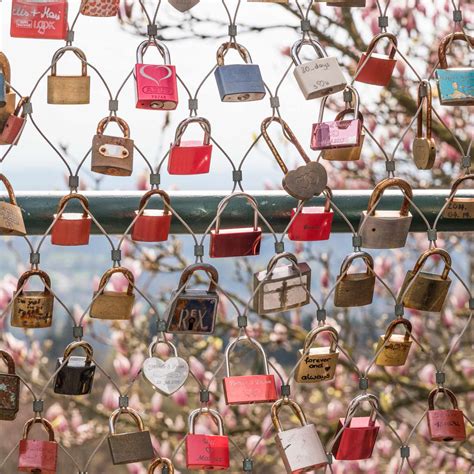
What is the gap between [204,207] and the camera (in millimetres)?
1062

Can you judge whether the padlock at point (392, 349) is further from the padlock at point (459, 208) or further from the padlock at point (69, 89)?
the padlock at point (69, 89)

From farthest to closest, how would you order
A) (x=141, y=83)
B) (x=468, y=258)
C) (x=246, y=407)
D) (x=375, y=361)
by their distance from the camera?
(x=468, y=258) → (x=246, y=407) → (x=375, y=361) → (x=141, y=83)

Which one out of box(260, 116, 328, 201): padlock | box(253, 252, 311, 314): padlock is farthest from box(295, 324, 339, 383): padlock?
box(260, 116, 328, 201): padlock

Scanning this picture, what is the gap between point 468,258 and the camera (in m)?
2.34

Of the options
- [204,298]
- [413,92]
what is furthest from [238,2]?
[413,92]

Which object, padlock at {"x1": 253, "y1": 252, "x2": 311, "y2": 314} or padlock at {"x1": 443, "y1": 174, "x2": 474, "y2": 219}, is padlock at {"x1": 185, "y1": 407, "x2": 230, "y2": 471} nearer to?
padlock at {"x1": 253, "y1": 252, "x2": 311, "y2": 314}

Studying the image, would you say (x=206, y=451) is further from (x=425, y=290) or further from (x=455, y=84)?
(x=455, y=84)

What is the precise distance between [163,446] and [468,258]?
0.77m

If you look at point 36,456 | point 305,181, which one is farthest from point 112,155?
point 36,456

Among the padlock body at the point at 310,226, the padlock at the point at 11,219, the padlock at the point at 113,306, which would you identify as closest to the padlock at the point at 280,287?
the padlock body at the point at 310,226

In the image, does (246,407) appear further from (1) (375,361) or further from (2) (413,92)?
(1) (375,361)

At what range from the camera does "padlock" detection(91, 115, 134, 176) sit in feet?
3.37

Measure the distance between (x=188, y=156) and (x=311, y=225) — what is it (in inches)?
5.5

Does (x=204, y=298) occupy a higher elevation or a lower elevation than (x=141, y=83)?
lower
